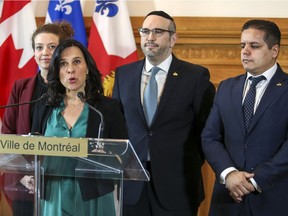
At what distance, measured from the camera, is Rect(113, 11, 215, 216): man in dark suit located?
296 centimetres

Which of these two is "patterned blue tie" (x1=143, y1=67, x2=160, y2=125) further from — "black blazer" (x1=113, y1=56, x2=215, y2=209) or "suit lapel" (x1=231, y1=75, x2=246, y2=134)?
"suit lapel" (x1=231, y1=75, x2=246, y2=134)

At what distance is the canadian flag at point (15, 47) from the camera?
4.05 m

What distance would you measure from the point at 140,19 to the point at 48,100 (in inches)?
66.5

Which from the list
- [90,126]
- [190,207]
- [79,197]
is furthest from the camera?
[190,207]

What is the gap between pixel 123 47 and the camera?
4.03 m

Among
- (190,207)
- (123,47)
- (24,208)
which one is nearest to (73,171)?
(24,208)

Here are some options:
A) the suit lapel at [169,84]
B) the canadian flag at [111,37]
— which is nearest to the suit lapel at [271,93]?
the suit lapel at [169,84]

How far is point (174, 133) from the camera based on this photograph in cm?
299

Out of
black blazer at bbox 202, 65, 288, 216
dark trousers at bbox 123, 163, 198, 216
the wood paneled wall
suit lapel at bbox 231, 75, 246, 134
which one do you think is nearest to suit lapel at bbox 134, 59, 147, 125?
dark trousers at bbox 123, 163, 198, 216

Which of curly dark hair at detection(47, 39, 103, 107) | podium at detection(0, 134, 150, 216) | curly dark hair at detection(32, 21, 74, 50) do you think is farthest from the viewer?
curly dark hair at detection(32, 21, 74, 50)

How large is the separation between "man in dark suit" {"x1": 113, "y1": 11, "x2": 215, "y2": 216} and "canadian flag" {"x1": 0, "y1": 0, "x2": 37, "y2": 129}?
123cm

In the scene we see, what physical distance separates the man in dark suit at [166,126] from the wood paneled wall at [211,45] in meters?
0.96

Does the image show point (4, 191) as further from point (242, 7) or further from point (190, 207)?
point (242, 7)

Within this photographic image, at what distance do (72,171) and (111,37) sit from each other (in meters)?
2.21
